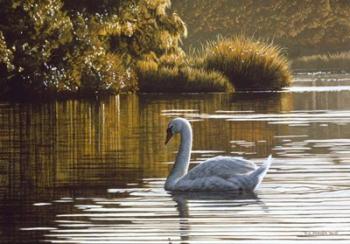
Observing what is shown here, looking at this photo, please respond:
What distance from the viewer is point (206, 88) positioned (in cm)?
4666

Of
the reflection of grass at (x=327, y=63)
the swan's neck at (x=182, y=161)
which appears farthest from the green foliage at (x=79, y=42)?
the reflection of grass at (x=327, y=63)

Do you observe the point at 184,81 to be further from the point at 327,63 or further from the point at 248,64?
the point at 327,63

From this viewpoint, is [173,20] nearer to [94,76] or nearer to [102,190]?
[94,76]

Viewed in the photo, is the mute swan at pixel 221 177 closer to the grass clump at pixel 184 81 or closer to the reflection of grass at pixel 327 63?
the grass clump at pixel 184 81

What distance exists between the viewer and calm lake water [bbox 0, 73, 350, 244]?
1203cm

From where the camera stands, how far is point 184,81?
47.0 meters

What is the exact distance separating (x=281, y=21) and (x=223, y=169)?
88.5 meters

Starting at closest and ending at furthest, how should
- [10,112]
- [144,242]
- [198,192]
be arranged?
1. [144,242]
2. [198,192]
3. [10,112]

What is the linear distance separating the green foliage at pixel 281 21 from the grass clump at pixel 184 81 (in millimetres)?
53668

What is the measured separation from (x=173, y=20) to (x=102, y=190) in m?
33.6

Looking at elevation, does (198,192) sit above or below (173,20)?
below

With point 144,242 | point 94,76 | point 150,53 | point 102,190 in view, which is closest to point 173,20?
point 150,53

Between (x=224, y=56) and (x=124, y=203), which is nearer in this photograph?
(x=124, y=203)

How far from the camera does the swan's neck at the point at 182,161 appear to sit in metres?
15.6
